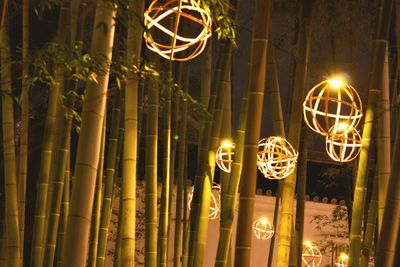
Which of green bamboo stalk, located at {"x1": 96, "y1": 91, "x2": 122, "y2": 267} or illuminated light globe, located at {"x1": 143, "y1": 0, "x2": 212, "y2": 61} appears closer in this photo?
illuminated light globe, located at {"x1": 143, "y1": 0, "x2": 212, "y2": 61}

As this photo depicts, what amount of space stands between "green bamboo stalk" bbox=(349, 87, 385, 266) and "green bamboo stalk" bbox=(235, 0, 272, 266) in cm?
70

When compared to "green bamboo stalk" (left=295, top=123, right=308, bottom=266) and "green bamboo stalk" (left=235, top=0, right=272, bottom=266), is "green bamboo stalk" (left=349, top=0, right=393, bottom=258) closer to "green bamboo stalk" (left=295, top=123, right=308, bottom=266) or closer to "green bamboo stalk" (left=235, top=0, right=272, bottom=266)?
"green bamboo stalk" (left=235, top=0, right=272, bottom=266)

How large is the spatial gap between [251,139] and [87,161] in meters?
0.73

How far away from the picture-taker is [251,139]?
300 cm

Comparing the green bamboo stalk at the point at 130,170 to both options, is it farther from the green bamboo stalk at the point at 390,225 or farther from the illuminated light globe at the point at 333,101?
the green bamboo stalk at the point at 390,225

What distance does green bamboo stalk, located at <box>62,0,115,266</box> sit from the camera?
8.45 ft

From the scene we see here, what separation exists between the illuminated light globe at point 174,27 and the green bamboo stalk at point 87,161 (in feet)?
0.86

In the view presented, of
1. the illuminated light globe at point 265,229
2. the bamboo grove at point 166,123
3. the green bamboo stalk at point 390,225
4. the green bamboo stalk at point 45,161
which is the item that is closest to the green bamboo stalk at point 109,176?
the bamboo grove at point 166,123

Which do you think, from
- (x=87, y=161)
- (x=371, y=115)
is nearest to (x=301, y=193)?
(x=371, y=115)

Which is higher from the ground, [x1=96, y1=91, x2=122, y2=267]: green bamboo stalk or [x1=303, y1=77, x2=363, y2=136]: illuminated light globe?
[x1=303, y1=77, x2=363, y2=136]: illuminated light globe

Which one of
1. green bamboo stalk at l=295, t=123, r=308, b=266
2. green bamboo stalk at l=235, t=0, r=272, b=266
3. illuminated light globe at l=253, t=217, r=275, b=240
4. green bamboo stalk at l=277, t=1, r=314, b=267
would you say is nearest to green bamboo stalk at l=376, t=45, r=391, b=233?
green bamboo stalk at l=277, t=1, r=314, b=267

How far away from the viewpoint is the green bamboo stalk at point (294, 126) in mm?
3695

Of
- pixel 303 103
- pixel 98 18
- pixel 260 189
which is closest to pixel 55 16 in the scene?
pixel 303 103

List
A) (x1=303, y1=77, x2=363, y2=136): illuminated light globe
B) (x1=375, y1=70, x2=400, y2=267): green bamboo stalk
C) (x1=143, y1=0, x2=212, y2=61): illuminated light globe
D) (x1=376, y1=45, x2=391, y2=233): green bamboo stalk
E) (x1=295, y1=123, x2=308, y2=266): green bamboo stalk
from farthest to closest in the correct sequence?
(x1=295, y1=123, x2=308, y2=266): green bamboo stalk
(x1=303, y1=77, x2=363, y2=136): illuminated light globe
(x1=376, y1=45, x2=391, y2=233): green bamboo stalk
(x1=143, y1=0, x2=212, y2=61): illuminated light globe
(x1=375, y1=70, x2=400, y2=267): green bamboo stalk
